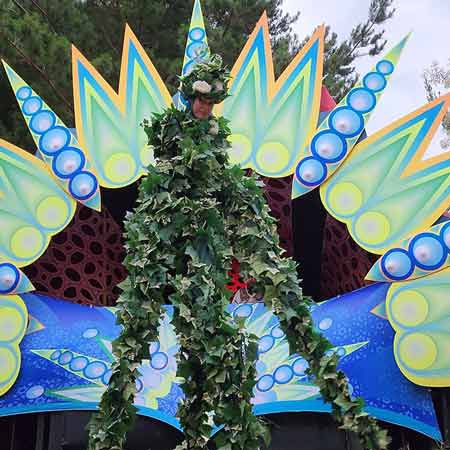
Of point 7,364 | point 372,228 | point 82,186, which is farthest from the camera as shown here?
point 82,186

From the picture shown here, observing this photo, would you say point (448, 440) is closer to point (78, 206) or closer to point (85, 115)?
point (78, 206)

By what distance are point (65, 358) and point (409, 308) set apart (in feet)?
9.94

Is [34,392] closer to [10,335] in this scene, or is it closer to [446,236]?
[10,335]

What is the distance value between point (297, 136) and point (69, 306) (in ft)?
8.83

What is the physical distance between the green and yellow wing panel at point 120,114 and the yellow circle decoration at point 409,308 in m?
2.61

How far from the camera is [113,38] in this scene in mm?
12336

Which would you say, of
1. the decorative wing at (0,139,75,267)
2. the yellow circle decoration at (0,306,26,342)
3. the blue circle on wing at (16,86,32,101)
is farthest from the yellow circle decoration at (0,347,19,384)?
the blue circle on wing at (16,86,32,101)

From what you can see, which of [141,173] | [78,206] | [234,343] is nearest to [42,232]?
[78,206]

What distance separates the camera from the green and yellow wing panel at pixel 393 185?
604 cm

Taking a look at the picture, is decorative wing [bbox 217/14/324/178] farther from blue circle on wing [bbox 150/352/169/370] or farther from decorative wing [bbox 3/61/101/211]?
blue circle on wing [bbox 150/352/169/370]

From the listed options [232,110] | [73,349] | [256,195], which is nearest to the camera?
[256,195]

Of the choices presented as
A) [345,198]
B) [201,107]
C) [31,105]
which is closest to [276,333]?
[345,198]

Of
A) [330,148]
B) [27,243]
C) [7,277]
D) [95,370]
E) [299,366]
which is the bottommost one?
[299,366]

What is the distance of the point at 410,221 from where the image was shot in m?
6.02
